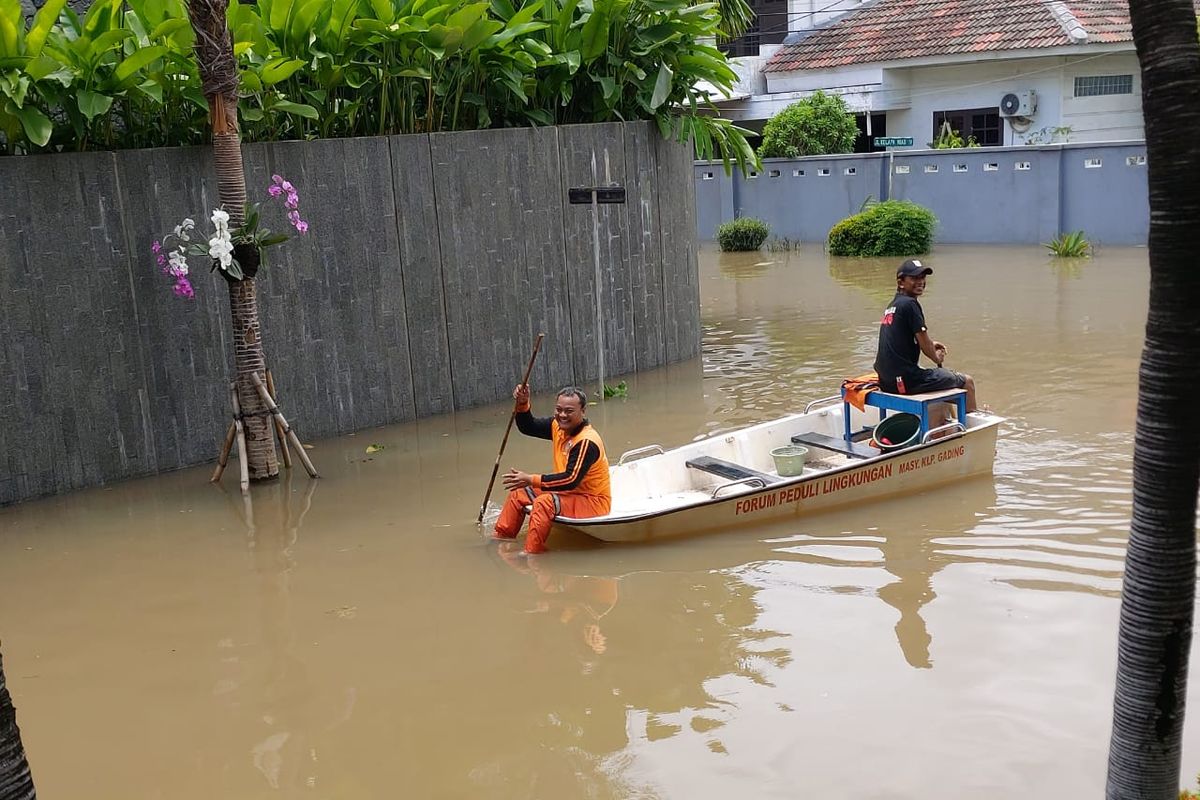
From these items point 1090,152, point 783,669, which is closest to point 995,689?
point 783,669

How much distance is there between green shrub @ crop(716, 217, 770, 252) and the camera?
1088 inches

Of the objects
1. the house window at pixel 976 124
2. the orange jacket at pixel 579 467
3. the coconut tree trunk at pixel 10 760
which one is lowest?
the orange jacket at pixel 579 467

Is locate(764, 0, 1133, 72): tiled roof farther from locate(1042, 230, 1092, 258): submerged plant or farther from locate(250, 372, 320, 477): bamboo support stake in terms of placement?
locate(250, 372, 320, 477): bamboo support stake

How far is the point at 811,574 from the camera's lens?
8.38 m

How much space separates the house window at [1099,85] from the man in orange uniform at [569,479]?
915 inches

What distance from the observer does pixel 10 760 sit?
10.2 feet

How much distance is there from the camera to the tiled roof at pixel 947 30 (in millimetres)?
27469

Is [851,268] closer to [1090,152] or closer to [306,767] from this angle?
[1090,152]

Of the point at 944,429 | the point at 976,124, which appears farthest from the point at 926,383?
the point at 976,124

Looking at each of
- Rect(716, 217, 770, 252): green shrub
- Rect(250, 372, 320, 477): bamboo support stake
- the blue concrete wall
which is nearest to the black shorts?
Rect(250, 372, 320, 477): bamboo support stake

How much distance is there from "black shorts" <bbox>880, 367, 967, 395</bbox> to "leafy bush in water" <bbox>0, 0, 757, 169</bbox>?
218 inches

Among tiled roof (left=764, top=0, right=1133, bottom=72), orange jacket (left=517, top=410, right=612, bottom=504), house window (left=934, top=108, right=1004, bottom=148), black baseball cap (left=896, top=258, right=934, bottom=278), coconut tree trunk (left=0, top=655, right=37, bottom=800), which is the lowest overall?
orange jacket (left=517, top=410, right=612, bottom=504)

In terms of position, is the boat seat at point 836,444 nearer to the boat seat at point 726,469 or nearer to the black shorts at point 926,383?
the black shorts at point 926,383

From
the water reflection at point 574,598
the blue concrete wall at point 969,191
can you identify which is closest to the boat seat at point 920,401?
the water reflection at point 574,598
